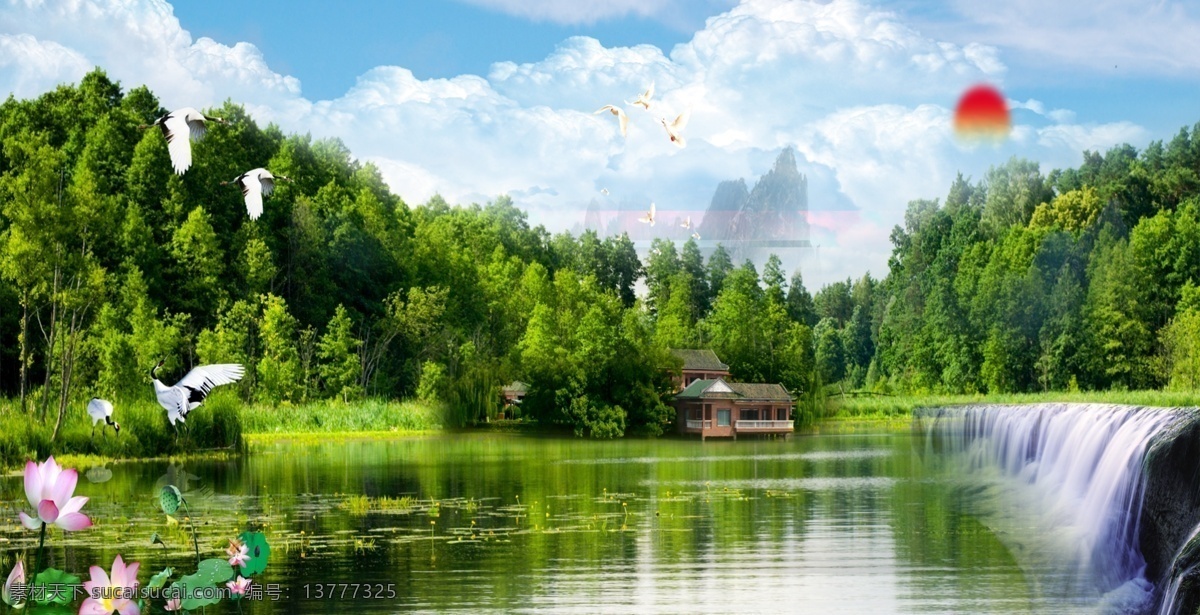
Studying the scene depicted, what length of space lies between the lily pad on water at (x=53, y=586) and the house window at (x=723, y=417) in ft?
162

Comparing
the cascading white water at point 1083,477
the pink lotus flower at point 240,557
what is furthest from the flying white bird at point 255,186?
the pink lotus flower at point 240,557

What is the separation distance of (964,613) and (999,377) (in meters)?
57.3

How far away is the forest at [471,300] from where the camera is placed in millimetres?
53469

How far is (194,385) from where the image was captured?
9.45m

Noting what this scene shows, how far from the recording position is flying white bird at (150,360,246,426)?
907cm

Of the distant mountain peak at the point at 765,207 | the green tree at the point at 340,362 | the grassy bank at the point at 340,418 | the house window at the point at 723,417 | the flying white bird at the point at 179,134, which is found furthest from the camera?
the distant mountain peak at the point at 765,207

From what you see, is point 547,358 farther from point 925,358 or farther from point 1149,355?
point 1149,355

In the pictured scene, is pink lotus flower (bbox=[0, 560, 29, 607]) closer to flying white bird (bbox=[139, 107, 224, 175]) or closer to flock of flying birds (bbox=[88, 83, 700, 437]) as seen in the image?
flock of flying birds (bbox=[88, 83, 700, 437])

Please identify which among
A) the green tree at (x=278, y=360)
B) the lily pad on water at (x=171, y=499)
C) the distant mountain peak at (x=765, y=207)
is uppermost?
the distant mountain peak at (x=765, y=207)

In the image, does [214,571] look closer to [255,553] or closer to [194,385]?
[255,553]

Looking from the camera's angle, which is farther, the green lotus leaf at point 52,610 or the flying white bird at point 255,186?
the flying white bird at point 255,186

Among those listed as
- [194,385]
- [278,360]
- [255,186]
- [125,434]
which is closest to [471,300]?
[278,360]

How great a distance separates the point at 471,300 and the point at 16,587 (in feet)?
214

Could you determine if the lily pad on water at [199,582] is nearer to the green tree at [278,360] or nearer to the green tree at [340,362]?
the green tree at [278,360]
